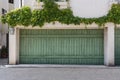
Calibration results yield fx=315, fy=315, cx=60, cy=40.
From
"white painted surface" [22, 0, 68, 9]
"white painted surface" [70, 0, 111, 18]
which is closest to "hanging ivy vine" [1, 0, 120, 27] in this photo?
"white painted surface" [22, 0, 68, 9]

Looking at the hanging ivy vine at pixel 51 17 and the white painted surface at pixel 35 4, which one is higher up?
the white painted surface at pixel 35 4

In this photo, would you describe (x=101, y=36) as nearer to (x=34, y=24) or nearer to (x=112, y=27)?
(x=112, y=27)

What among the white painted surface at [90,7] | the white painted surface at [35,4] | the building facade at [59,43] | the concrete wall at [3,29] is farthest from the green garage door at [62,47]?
the concrete wall at [3,29]

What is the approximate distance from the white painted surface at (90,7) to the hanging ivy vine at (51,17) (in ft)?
1.20

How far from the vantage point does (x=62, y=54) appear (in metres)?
20.2

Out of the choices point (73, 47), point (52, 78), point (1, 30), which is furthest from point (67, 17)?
point (1, 30)

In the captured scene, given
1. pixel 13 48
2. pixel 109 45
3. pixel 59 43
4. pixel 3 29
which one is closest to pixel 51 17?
pixel 59 43

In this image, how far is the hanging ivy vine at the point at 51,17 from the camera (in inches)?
760

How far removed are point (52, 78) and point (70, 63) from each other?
6341mm

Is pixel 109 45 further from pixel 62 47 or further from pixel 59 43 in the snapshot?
pixel 59 43

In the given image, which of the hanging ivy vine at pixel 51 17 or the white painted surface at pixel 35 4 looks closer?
the hanging ivy vine at pixel 51 17

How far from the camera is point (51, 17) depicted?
19.5 meters

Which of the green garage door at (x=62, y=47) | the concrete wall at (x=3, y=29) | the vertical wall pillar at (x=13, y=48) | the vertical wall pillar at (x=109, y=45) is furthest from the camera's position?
the concrete wall at (x=3, y=29)

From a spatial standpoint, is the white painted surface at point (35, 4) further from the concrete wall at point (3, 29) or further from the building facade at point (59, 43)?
the concrete wall at point (3, 29)
